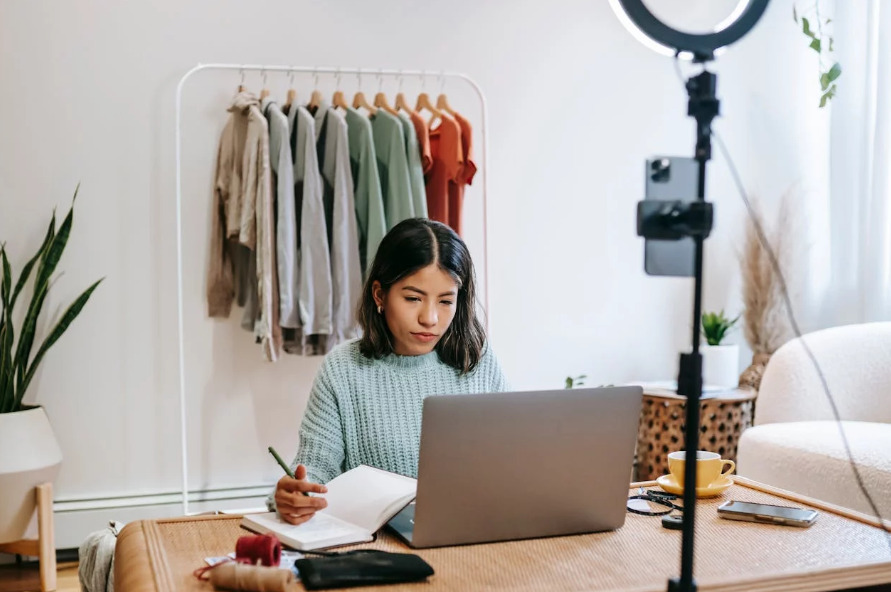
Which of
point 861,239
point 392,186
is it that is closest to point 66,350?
point 392,186

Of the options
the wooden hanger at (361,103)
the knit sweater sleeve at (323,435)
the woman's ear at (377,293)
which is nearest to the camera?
the knit sweater sleeve at (323,435)

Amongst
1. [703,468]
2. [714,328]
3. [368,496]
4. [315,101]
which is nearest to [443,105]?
[315,101]

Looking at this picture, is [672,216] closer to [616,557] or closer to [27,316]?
[616,557]

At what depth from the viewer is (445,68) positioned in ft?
11.8

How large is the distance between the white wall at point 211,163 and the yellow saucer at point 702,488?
6.47 ft

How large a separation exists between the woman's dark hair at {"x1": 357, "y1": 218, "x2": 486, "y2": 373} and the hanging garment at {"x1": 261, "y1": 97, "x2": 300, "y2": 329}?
1162 mm

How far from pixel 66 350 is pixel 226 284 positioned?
0.58 metres

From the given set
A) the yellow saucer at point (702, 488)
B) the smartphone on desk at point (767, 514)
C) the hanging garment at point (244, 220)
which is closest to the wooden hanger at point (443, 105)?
the hanging garment at point (244, 220)

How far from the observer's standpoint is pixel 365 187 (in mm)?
3203

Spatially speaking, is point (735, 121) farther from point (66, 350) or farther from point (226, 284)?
point (66, 350)

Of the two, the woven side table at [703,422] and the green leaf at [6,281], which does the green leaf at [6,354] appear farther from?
the woven side table at [703,422]

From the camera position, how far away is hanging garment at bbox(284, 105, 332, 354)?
3.10 meters

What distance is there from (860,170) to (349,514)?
3.01 m

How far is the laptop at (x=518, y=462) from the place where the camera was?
1306 millimetres
